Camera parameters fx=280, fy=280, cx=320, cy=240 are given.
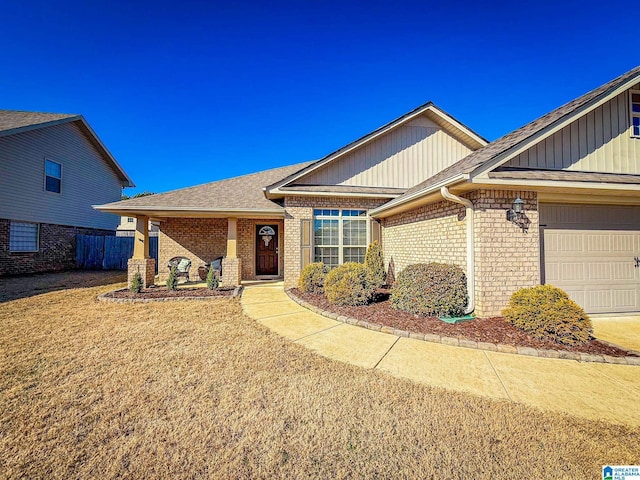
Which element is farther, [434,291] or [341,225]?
[341,225]

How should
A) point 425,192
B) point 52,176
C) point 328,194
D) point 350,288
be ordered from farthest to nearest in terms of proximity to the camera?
point 52,176 < point 328,194 < point 350,288 < point 425,192

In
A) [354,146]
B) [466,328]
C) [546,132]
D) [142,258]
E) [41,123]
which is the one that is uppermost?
[41,123]

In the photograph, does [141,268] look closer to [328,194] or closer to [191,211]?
[191,211]

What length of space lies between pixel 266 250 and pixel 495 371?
389 inches

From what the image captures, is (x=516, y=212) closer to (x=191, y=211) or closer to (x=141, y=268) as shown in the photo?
(x=191, y=211)

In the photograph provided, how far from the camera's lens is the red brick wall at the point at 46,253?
12.6 meters

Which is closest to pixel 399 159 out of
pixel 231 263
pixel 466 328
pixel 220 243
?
pixel 466 328

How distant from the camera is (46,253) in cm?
1448

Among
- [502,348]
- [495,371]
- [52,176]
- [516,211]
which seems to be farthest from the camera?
[52,176]

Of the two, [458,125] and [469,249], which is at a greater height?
[458,125]

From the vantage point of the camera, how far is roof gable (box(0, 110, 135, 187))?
41.2ft

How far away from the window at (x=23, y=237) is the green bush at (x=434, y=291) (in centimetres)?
1728

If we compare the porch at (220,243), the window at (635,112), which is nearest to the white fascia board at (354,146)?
the porch at (220,243)

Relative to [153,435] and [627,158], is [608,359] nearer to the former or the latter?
[627,158]
